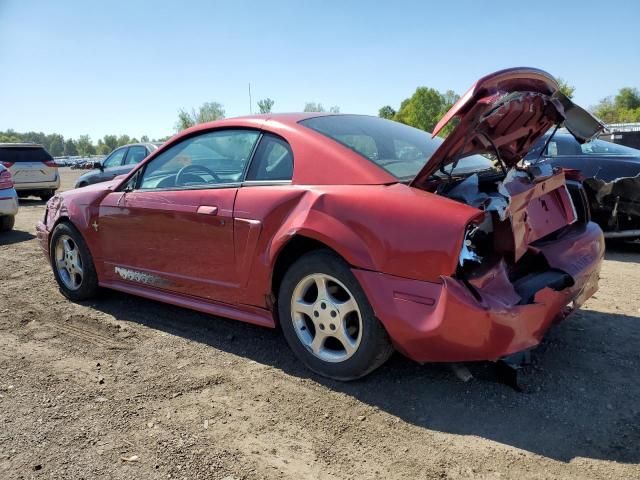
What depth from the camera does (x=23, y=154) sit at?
14297 mm

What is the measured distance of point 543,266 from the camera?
304 centimetres

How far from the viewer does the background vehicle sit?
12.0 m

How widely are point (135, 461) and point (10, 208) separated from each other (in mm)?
7900

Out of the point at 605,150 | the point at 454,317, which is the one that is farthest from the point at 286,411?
the point at 605,150

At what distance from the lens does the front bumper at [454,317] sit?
251cm

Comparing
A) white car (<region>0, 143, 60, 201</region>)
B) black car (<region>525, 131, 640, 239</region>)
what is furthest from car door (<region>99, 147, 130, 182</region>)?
black car (<region>525, 131, 640, 239</region>)

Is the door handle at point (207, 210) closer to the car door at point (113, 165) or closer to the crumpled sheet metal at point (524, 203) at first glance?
the crumpled sheet metal at point (524, 203)

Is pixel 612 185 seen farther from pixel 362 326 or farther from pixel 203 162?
pixel 203 162

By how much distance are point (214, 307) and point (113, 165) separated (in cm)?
1012

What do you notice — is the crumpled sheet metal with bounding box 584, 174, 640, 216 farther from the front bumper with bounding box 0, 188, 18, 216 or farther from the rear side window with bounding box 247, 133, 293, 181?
the front bumper with bounding box 0, 188, 18, 216

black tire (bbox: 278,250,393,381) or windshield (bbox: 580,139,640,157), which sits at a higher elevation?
windshield (bbox: 580,139,640,157)

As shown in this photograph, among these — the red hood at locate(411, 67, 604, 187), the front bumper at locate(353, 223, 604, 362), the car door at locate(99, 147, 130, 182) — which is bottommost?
the front bumper at locate(353, 223, 604, 362)

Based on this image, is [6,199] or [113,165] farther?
[113,165]

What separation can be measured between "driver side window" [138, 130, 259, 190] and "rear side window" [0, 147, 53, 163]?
12146 mm
